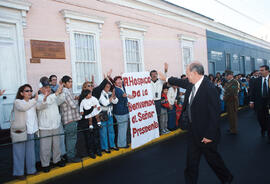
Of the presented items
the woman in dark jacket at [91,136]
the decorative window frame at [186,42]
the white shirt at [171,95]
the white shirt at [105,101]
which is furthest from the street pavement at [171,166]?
the decorative window frame at [186,42]

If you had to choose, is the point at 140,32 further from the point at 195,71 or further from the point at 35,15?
the point at 195,71

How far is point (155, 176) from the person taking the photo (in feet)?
14.7

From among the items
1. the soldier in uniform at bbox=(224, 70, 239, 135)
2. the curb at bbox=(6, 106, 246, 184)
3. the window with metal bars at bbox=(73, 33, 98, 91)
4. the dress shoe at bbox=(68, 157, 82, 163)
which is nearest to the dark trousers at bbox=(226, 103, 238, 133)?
the soldier in uniform at bbox=(224, 70, 239, 135)

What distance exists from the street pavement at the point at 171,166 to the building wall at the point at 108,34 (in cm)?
389

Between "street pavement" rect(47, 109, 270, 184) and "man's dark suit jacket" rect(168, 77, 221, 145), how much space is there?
1.16m

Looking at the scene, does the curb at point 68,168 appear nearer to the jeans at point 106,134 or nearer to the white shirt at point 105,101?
the jeans at point 106,134

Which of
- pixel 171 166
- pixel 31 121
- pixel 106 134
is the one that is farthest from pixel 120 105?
pixel 31 121

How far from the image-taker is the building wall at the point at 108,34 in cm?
740

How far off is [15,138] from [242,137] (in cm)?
614

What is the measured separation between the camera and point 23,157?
4.66 meters

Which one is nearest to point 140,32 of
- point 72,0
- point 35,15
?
point 72,0

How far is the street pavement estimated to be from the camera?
4289 millimetres

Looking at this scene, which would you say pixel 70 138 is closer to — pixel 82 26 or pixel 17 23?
pixel 17 23

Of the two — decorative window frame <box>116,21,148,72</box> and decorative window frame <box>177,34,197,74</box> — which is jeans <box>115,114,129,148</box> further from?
decorative window frame <box>177,34,197,74</box>
